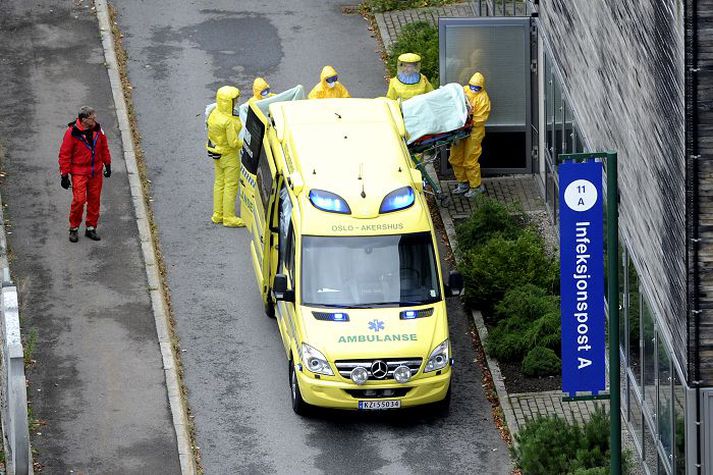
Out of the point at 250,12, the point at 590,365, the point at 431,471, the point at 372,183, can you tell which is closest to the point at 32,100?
the point at 250,12

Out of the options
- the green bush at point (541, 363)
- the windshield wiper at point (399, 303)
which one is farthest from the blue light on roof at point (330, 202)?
the green bush at point (541, 363)

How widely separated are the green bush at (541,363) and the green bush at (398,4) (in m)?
12.1

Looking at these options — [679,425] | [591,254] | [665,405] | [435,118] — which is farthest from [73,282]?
[679,425]

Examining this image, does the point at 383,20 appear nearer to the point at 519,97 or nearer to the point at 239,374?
the point at 519,97

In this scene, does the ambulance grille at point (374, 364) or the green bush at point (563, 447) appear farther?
the ambulance grille at point (374, 364)

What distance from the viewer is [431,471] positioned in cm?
2200

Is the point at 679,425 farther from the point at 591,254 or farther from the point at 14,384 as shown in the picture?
the point at 14,384

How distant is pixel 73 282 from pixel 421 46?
28.4 feet

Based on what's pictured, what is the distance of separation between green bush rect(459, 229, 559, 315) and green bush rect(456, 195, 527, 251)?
94 centimetres

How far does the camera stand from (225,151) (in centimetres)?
2666

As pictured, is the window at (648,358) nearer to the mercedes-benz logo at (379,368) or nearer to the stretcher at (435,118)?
the mercedes-benz logo at (379,368)

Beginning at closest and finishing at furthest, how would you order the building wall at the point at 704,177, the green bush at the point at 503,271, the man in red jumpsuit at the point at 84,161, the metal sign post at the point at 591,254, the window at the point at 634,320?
1. the building wall at the point at 704,177
2. the metal sign post at the point at 591,254
3. the window at the point at 634,320
4. the green bush at the point at 503,271
5. the man in red jumpsuit at the point at 84,161

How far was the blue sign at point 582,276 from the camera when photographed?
61.7ft

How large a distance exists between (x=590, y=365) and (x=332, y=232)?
4.07m
